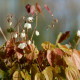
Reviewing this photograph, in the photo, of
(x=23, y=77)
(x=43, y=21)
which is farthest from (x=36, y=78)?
(x=43, y=21)

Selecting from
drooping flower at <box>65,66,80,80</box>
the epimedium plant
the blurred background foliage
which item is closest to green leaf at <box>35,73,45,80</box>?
the epimedium plant

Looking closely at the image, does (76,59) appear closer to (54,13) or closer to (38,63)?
(38,63)

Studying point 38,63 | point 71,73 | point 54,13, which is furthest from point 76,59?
point 54,13

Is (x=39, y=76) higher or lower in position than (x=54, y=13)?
lower

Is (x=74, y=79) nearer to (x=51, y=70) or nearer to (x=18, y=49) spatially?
(x=51, y=70)

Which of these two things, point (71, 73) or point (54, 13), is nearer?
point (71, 73)

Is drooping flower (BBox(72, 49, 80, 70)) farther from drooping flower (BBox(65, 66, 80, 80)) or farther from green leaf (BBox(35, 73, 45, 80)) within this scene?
Answer: green leaf (BBox(35, 73, 45, 80))

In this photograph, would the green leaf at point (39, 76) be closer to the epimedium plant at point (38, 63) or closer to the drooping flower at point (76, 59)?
the epimedium plant at point (38, 63)

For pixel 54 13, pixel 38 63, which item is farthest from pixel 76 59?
pixel 54 13

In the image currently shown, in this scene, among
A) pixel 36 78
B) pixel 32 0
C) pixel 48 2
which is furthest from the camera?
pixel 48 2

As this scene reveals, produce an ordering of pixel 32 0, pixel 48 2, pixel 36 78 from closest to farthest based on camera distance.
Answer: pixel 36 78 → pixel 32 0 → pixel 48 2
